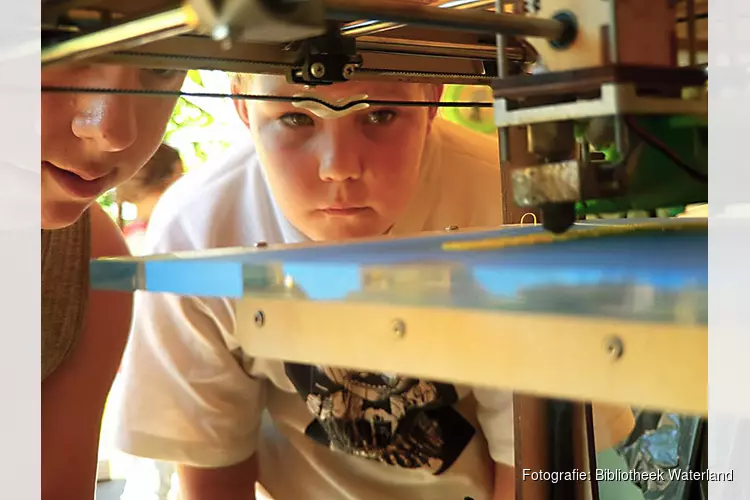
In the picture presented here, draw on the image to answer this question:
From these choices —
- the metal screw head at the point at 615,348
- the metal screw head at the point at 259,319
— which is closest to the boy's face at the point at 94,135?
the metal screw head at the point at 259,319

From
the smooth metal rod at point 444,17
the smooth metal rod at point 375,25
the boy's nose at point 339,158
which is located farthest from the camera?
the boy's nose at point 339,158

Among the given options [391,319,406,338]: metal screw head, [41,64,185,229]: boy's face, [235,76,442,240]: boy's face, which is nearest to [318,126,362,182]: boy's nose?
[235,76,442,240]: boy's face

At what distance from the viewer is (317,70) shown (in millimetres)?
446

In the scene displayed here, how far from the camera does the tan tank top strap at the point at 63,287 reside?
0.66m

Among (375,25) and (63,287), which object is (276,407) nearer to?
(63,287)

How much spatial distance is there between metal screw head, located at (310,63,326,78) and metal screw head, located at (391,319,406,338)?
0.21 m

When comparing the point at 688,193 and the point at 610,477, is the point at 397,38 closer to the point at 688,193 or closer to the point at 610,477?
the point at 688,193

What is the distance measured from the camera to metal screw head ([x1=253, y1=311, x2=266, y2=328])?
312mm

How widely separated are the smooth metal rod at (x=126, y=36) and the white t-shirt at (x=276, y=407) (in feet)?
1.12

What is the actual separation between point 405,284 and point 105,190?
0.41m

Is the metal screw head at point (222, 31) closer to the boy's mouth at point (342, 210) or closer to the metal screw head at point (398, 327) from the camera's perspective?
the metal screw head at point (398, 327)

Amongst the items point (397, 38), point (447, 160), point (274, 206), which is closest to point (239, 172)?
point (274, 206)

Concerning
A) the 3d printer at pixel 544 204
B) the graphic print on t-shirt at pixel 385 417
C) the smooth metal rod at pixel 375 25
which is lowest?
the graphic print on t-shirt at pixel 385 417

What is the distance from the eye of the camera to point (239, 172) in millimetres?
832
